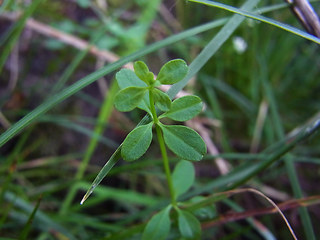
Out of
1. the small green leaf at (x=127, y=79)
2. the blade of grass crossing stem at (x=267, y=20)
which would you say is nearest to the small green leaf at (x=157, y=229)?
the small green leaf at (x=127, y=79)

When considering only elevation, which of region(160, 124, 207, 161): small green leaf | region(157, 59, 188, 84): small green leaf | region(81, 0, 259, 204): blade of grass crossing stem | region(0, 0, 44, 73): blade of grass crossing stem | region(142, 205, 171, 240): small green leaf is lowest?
region(142, 205, 171, 240): small green leaf

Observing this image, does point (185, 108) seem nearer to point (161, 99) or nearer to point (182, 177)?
point (161, 99)

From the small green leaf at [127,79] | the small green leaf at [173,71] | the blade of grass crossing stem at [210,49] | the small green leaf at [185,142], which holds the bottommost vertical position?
the small green leaf at [185,142]

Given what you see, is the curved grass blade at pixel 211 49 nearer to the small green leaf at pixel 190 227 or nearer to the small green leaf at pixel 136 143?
the small green leaf at pixel 136 143

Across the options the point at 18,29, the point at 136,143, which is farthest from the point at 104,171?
the point at 18,29

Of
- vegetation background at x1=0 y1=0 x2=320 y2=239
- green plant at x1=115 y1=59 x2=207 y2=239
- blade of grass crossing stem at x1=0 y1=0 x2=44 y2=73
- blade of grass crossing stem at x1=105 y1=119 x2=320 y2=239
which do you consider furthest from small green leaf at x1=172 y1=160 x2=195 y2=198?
blade of grass crossing stem at x1=0 y1=0 x2=44 y2=73

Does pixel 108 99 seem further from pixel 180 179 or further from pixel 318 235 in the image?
pixel 318 235

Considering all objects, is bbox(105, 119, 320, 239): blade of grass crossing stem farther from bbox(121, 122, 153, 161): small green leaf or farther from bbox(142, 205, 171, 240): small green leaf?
bbox(121, 122, 153, 161): small green leaf

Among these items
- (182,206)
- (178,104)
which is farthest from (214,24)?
(182,206)
